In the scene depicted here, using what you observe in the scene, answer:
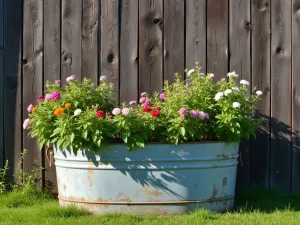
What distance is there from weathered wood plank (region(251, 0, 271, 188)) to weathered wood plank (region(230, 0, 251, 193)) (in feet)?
0.15

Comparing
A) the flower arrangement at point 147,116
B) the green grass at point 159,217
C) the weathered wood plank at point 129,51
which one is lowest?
the green grass at point 159,217

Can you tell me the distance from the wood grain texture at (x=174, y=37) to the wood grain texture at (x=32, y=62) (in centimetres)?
111

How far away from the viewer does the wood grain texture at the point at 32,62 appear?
17.2ft

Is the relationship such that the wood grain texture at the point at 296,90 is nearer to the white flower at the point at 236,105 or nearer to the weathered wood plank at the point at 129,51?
the white flower at the point at 236,105

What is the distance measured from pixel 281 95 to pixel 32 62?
221 cm

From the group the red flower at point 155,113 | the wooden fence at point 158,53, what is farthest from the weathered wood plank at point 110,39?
the red flower at point 155,113

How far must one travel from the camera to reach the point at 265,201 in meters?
4.86

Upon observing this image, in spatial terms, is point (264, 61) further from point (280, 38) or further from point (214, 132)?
point (214, 132)

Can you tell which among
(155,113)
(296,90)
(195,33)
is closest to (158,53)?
(195,33)

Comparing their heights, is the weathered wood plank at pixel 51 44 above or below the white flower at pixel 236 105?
above

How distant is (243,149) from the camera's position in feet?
16.8

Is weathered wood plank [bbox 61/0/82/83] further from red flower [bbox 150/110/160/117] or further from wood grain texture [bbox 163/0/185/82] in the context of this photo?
red flower [bbox 150/110/160/117]

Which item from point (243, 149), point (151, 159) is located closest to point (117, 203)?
point (151, 159)

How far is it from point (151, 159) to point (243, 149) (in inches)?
45.2
